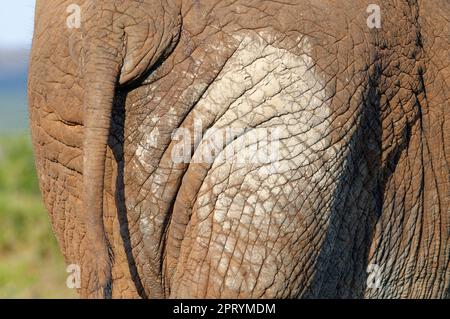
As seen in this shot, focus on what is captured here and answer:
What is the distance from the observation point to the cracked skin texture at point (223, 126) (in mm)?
3660

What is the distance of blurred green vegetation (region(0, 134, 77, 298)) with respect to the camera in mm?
9258

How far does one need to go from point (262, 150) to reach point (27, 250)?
870 centimetres

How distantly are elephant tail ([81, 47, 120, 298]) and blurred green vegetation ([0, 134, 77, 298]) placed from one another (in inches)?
201

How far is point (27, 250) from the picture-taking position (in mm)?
11906

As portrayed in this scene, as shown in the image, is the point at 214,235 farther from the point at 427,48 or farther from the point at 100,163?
the point at 427,48

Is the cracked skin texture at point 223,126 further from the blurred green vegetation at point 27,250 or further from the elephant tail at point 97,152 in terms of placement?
the blurred green vegetation at point 27,250

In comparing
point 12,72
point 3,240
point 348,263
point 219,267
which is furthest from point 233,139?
point 12,72

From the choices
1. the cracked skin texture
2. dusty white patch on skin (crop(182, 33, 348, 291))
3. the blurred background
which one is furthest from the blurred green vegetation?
dusty white patch on skin (crop(182, 33, 348, 291))

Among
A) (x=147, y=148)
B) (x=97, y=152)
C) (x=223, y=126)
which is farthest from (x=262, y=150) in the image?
(x=97, y=152)

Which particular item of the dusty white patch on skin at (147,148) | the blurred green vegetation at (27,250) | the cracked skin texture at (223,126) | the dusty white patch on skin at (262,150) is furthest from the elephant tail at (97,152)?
the blurred green vegetation at (27,250)

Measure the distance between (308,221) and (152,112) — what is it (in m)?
0.71

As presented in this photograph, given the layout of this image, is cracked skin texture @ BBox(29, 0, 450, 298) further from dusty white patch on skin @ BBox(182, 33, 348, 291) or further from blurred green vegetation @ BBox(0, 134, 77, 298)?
blurred green vegetation @ BBox(0, 134, 77, 298)

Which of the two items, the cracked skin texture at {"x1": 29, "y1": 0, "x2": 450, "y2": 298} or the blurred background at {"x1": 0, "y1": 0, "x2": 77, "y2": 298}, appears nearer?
the cracked skin texture at {"x1": 29, "y1": 0, "x2": 450, "y2": 298}

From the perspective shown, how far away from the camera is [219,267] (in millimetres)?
3686
